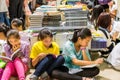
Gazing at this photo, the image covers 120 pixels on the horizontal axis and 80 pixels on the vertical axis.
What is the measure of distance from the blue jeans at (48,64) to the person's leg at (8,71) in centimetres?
25

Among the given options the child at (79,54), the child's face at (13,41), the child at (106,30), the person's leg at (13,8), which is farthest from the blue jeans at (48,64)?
the person's leg at (13,8)

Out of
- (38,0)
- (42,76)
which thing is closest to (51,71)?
(42,76)

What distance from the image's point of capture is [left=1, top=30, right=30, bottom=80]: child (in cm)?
308

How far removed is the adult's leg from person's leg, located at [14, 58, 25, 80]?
0.15m

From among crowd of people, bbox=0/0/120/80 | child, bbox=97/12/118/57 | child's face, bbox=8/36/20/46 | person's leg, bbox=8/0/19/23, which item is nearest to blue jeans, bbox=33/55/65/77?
crowd of people, bbox=0/0/120/80

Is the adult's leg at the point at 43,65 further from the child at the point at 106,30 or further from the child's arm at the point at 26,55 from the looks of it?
the child at the point at 106,30

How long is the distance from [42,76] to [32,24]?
1004 mm

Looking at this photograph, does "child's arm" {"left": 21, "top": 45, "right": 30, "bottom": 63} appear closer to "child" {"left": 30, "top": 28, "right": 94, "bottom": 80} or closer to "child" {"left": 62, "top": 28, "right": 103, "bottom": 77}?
"child" {"left": 30, "top": 28, "right": 94, "bottom": 80}

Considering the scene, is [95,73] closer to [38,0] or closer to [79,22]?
[79,22]

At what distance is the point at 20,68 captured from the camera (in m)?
3.11

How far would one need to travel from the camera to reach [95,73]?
10.6ft

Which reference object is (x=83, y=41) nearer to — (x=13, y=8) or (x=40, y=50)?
(x=40, y=50)

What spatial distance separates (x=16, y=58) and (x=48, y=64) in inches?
14.6

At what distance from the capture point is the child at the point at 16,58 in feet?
10.1
